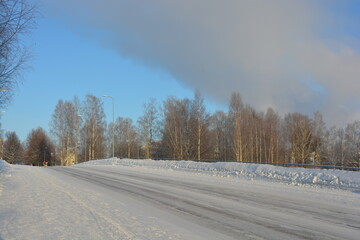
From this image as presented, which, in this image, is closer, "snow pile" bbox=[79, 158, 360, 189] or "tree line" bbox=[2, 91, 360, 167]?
"snow pile" bbox=[79, 158, 360, 189]

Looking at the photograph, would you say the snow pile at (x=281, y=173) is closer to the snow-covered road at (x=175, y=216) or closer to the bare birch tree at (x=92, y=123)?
the snow-covered road at (x=175, y=216)

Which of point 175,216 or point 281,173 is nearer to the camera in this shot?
point 175,216

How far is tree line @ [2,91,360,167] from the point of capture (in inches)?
2110

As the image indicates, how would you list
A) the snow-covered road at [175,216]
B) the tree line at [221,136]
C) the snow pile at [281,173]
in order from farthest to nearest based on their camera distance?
the tree line at [221,136] < the snow pile at [281,173] < the snow-covered road at [175,216]

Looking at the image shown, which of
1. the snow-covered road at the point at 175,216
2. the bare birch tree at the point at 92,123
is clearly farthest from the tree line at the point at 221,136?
the snow-covered road at the point at 175,216

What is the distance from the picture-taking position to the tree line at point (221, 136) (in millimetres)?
53594

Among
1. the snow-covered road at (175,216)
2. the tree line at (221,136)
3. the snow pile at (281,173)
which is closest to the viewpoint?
the snow-covered road at (175,216)

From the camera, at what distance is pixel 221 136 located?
8262cm

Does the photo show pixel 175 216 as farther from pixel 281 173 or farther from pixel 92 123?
pixel 92 123

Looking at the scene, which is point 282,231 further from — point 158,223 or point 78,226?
point 78,226

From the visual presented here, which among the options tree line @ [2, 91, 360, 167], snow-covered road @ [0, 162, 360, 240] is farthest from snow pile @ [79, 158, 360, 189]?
tree line @ [2, 91, 360, 167]

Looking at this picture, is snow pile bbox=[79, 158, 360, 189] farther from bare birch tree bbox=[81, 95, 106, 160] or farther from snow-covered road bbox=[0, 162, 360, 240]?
bare birch tree bbox=[81, 95, 106, 160]

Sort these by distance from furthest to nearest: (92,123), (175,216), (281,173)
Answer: (92,123)
(281,173)
(175,216)

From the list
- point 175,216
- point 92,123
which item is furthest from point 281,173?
point 92,123
